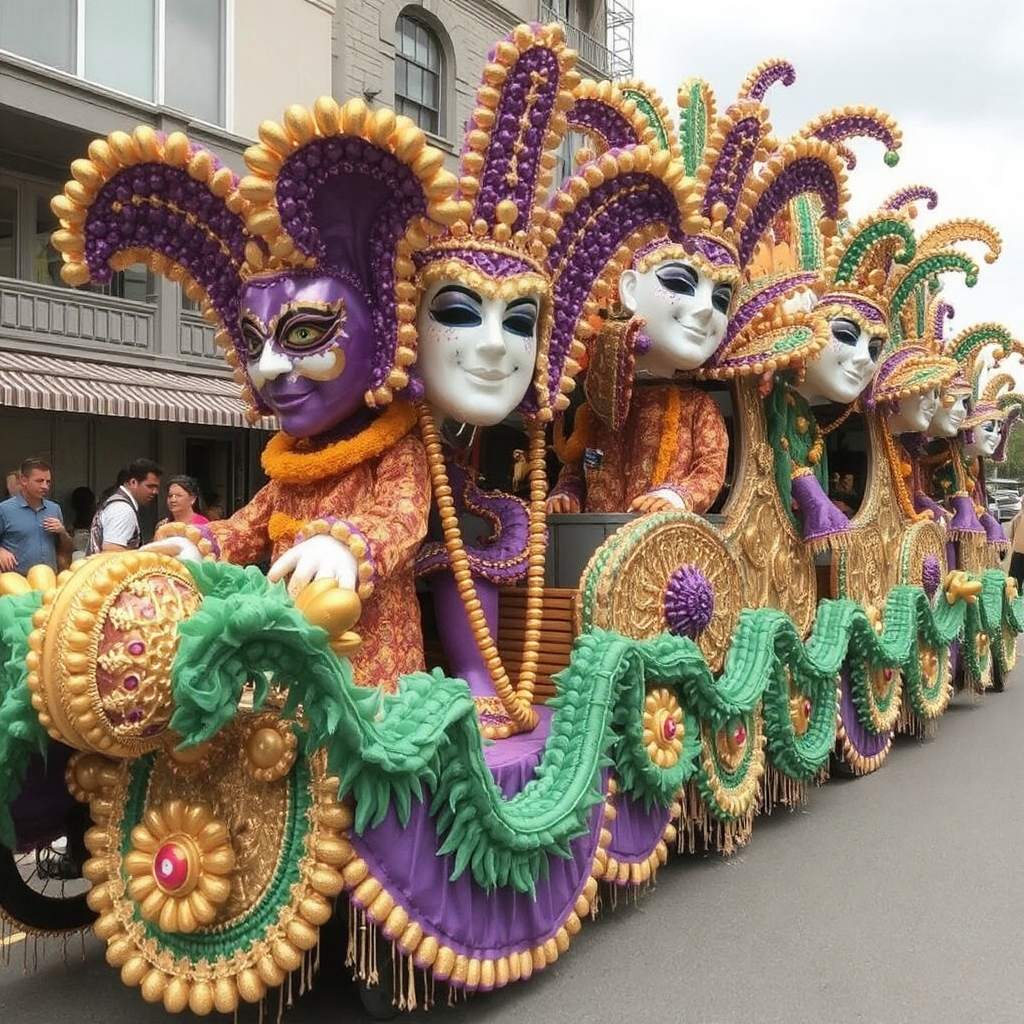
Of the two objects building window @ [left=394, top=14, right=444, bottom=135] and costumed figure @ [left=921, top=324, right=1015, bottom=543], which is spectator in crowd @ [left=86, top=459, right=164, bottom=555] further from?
building window @ [left=394, top=14, right=444, bottom=135]

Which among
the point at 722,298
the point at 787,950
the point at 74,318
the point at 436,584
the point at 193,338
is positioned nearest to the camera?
the point at 787,950

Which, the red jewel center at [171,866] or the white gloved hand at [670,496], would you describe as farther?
the white gloved hand at [670,496]

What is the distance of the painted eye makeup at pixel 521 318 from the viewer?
2.82m

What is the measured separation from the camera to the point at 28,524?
19.1ft

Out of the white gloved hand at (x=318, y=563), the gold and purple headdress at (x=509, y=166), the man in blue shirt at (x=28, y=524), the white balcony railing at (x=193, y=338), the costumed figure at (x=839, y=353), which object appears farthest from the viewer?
the white balcony railing at (x=193, y=338)

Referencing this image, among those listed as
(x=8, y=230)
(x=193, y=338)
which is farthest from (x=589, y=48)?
(x=8, y=230)

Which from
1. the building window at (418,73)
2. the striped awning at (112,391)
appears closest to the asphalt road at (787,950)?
the striped awning at (112,391)

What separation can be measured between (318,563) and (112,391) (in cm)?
819

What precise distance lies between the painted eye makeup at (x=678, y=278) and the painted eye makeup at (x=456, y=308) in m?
1.12

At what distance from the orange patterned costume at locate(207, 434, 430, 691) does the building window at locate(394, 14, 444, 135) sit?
1181 centimetres

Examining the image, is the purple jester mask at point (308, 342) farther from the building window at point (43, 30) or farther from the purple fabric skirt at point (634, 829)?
the building window at point (43, 30)

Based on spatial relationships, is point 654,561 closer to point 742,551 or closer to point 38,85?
point 742,551

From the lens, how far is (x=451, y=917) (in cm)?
233

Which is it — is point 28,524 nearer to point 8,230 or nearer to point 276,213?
point 276,213
